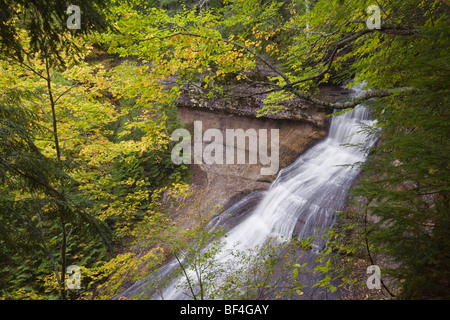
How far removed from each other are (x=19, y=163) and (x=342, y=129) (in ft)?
39.6

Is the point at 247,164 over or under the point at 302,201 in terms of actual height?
over

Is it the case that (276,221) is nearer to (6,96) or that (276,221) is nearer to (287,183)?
(287,183)

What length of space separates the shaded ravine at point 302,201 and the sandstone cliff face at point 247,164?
0.48 metres

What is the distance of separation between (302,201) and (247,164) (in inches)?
156

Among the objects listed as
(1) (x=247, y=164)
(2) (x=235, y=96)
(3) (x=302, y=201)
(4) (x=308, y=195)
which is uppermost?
(2) (x=235, y=96)

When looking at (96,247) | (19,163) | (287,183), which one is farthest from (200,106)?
(19,163)

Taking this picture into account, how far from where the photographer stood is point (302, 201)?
9.62 metres

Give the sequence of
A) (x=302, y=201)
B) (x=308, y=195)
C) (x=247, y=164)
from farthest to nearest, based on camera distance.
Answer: (x=247, y=164) < (x=308, y=195) < (x=302, y=201)

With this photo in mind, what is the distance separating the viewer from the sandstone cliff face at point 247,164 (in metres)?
11.5

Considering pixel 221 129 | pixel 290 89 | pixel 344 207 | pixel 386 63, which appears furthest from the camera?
pixel 221 129

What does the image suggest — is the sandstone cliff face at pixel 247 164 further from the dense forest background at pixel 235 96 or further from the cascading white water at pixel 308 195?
the dense forest background at pixel 235 96

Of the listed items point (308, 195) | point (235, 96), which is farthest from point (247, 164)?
point (235, 96)

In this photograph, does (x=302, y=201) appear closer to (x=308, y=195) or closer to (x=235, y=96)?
(x=308, y=195)

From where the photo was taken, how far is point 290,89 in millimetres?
3758
